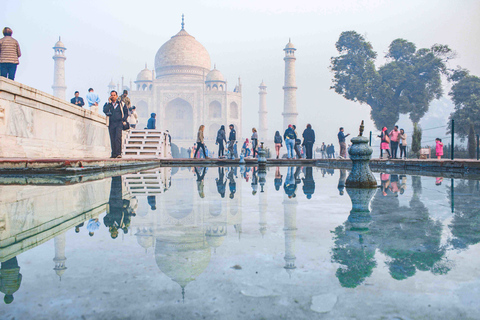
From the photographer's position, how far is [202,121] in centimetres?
4281

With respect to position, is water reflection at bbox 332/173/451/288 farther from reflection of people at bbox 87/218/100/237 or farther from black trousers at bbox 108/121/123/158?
black trousers at bbox 108/121/123/158

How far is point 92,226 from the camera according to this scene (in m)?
1.83

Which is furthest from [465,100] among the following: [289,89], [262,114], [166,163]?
[262,114]

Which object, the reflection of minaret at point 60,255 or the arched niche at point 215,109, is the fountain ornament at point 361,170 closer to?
the reflection of minaret at point 60,255

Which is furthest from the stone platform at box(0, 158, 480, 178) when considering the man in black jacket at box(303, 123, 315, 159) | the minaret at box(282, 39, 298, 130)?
the minaret at box(282, 39, 298, 130)

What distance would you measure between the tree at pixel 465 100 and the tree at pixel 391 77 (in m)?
0.93

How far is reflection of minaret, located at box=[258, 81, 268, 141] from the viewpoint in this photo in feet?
175

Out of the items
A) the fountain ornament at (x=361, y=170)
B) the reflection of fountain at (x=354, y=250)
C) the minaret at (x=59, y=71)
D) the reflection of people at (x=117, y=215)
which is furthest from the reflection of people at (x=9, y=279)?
the minaret at (x=59, y=71)

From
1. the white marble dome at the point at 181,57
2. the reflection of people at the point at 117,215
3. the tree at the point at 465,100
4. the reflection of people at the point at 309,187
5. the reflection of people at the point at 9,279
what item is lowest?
the reflection of people at the point at 9,279

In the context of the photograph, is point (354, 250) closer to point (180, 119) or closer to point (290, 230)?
point (290, 230)

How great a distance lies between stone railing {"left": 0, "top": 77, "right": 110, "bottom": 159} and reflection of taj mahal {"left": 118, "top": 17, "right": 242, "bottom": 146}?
109 feet

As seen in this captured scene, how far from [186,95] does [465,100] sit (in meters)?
25.5

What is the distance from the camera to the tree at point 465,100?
24266mm

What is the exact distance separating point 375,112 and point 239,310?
28045 mm
